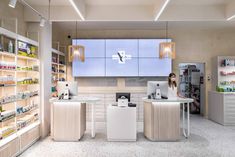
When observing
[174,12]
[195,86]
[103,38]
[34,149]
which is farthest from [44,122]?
[195,86]

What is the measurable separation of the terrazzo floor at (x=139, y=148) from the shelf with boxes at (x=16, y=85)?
0.64m

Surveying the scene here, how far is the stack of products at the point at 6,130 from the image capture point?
3.68 meters

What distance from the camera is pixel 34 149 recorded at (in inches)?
177

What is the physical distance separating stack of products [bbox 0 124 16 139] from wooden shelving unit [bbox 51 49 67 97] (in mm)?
2737

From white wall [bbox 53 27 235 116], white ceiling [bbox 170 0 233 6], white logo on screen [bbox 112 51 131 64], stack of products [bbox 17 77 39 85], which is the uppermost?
white ceiling [bbox 170 0 233 6]

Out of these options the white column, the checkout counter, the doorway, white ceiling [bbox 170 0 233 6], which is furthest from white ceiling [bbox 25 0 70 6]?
the doorway

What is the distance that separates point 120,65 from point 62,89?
2.93 m

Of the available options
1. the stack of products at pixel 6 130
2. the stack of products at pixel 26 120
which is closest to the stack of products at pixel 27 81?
the stack of products at pixel 26 120

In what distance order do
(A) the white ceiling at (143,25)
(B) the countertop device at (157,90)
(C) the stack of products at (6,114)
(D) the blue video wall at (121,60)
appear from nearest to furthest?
(C) the stack of products at (6,114), (B) the countertop device at (157,90), (A) the white ceiling at (143,25), (D) the blue video wall at (121,60)

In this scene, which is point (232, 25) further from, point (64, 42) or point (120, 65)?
point (64, 42)

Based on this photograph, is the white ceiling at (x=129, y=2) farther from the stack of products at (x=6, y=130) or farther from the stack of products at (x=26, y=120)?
the stack of products at (x=6, y=130)

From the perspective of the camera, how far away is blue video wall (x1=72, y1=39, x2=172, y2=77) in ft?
25.0

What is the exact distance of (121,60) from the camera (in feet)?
25.1

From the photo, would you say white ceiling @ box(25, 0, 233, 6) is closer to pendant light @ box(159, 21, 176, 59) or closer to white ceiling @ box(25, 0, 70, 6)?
white ceiling @ box(25, 0, 70, 6)
